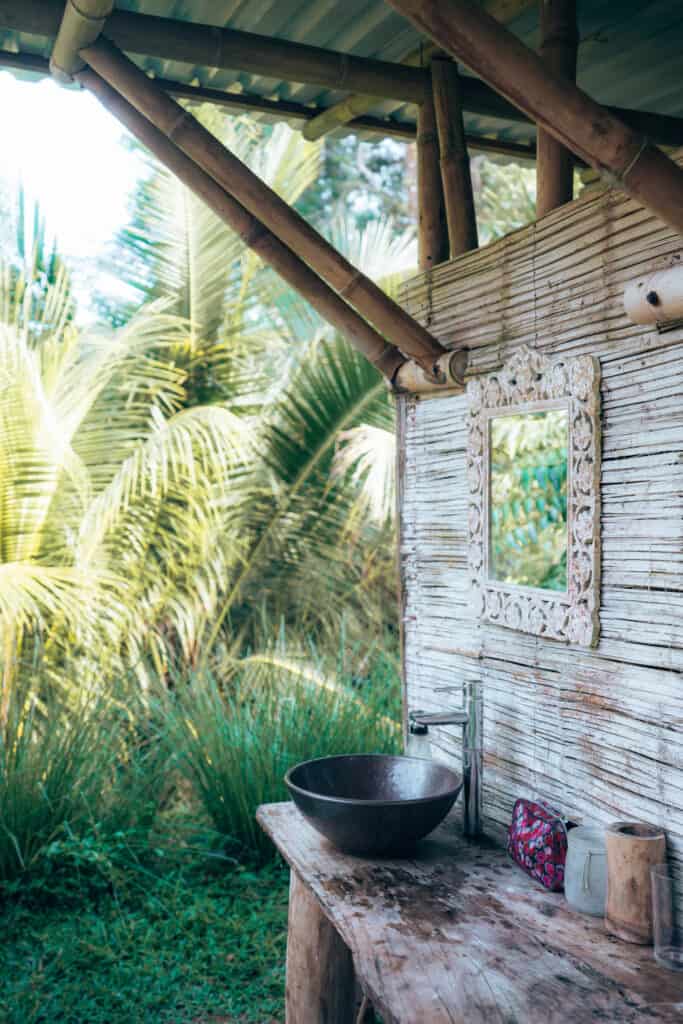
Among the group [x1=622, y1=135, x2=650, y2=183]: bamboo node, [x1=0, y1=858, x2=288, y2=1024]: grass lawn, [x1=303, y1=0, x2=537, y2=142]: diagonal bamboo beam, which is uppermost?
[x1=303, y1=0, x2=537, y2=142]: diagonal bamboo beam

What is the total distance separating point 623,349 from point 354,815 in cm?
110

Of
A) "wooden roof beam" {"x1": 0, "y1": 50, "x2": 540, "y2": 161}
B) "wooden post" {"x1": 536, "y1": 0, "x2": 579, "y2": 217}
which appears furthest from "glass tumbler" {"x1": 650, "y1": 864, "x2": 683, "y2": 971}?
"wooden roof beam" {"x1": 0, "y1": 50, "x2": 540, "y2": 161}

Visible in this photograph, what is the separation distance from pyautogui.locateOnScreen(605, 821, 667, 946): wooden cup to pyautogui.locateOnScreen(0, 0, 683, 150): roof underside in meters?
2.05

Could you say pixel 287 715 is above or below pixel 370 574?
below

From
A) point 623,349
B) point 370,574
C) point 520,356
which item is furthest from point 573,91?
point 370,574

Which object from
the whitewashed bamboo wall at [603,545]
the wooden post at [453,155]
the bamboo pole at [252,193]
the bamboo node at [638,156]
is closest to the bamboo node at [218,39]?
the bamboo pole at [252,193]

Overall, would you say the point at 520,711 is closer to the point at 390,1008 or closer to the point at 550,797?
the point at 550,797

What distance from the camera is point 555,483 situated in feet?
17.1

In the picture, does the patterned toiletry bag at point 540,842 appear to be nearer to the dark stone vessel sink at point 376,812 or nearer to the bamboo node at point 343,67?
the dark stone vessel sink at point 376,812

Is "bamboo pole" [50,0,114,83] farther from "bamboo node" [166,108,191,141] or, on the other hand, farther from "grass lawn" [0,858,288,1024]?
"grass lawn" [0,858,288,1024]

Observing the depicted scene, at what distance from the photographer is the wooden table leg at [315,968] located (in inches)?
95.4

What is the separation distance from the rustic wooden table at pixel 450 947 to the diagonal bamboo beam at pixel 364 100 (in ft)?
6.76

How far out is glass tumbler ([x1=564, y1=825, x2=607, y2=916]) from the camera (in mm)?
1989

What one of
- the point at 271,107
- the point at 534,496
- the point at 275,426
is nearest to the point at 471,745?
the point at 271,107
